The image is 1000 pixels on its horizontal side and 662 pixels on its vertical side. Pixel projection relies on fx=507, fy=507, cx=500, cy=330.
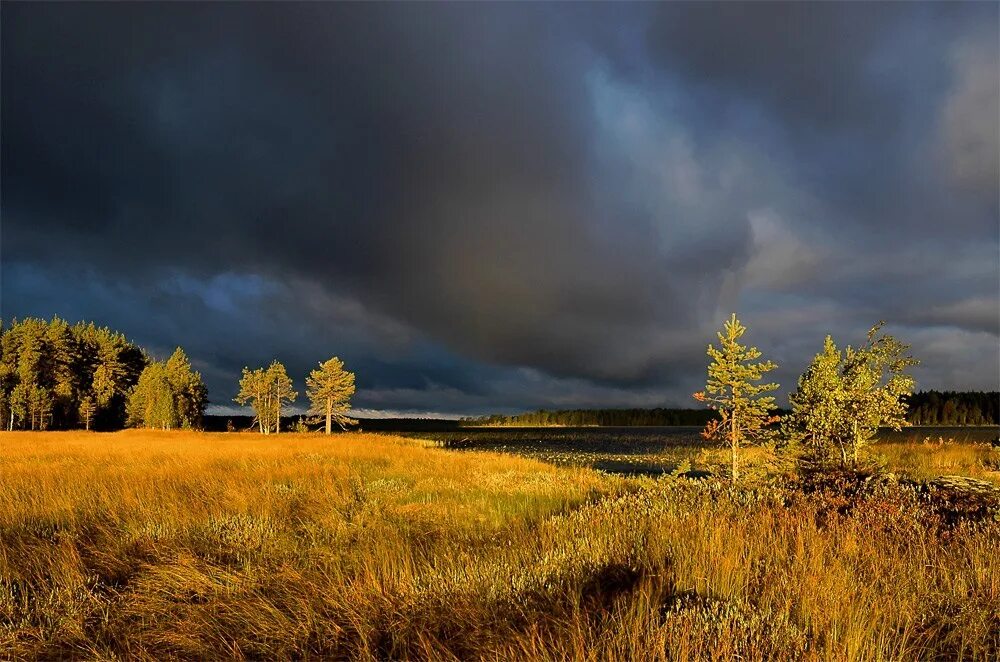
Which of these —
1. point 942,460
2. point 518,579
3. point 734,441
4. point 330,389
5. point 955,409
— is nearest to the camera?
point 518,579

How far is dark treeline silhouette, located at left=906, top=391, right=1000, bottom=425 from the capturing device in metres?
141

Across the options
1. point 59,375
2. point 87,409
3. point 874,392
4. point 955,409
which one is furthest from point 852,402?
point 955,409

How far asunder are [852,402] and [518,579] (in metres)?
12.2

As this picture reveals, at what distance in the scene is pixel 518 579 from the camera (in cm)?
484

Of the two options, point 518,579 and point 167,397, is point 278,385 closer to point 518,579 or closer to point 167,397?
point 167,397

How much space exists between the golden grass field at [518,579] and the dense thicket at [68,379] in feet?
243

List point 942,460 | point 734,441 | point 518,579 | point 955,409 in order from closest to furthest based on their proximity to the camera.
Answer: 1. point 518,579
2. point 734,441
3. point 942,460
4. point 955,409

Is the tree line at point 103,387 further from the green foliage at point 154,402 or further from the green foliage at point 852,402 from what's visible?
the green foliage at point 852,402

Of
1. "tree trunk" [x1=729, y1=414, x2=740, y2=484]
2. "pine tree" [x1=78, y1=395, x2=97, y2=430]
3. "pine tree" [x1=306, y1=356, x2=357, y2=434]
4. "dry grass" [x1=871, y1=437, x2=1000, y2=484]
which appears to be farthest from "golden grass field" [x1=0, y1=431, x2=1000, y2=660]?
"pine tree" [x1=78, y1=395, x2=97, y2=430]

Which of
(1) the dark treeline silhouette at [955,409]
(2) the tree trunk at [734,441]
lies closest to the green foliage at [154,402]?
(2) the tree trunk at [734,441]

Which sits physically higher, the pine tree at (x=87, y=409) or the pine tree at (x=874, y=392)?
the pine tree at (x=874, y=392)

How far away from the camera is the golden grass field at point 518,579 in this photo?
3.55 meters

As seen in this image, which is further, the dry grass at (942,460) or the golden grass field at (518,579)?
the dry grass at (942,460)

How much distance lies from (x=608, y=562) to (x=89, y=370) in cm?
9798
